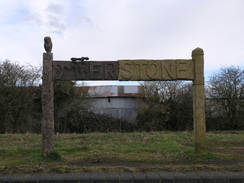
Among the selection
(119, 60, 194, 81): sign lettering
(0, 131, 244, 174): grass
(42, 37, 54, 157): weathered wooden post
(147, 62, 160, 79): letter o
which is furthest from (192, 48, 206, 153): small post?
(42, 37, 54, 157): weathered wooden post

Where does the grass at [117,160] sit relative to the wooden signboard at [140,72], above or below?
below

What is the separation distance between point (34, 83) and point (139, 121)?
303 inches

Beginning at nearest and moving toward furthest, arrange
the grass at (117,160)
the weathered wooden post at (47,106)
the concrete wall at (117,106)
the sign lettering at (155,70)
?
the grass at (117,160)
the weathered wooden post at (47,106)
the sign lettering at (155,70)
the concrete wall at (117,106)

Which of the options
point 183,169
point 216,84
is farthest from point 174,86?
point 183,169

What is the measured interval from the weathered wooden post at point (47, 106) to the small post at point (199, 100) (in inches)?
146

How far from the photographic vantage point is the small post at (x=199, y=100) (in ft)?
22.7

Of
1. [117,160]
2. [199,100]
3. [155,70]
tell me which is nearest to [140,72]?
[155,70]

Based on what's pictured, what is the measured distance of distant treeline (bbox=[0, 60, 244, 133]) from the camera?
17.7 meters

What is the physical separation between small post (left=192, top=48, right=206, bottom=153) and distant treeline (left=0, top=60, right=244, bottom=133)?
11.2m

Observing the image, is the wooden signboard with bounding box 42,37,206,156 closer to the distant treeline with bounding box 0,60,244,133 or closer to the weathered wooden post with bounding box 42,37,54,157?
the weathered wooden post with bounding box 42,37,54,157

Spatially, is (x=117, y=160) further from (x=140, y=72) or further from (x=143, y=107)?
(x=143, y=107)

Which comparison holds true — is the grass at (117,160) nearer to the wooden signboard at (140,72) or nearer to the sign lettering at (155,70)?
the wooden signboard at (140,72)

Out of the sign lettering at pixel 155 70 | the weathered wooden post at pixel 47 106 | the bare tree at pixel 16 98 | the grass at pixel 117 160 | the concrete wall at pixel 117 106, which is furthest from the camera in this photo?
the concrete wall at pixel 117 106

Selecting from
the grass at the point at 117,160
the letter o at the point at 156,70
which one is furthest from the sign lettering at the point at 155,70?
the grass at the point at 117,160
